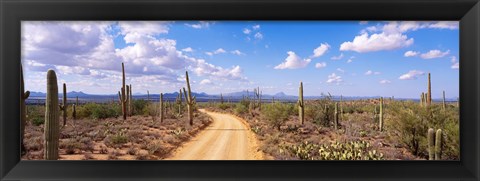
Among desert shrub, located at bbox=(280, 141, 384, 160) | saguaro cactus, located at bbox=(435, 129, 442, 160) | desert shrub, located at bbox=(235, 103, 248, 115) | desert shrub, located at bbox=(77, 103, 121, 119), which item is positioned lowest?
desert shrub, located at bbox=(280, 141, 384, 160)

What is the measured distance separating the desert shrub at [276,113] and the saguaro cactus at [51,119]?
2.60m

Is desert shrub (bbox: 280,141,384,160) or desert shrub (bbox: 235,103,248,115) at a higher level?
desert shrub (bbox: 235,103,248,115)

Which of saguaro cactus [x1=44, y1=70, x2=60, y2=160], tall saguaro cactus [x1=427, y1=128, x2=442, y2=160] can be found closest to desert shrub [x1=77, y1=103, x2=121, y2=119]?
saguaro cactus [x1=44, y1=70, x2=60, y2=160]

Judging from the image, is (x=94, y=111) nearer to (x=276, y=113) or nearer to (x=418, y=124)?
(x=276, y=113)

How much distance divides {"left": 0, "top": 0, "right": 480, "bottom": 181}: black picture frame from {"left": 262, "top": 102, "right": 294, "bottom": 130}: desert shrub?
2.32 metres

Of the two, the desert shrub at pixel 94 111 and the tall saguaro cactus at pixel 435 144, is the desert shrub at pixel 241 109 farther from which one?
the tall saguaro cactus at pixel 435 144

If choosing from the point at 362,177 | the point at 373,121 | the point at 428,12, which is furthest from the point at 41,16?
the point at 373,121

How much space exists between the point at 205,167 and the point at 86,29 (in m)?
1.28

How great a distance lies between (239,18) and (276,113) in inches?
127

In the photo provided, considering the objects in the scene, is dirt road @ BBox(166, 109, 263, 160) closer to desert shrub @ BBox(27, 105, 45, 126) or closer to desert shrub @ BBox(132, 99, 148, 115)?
desert shrub @ BBox(27, 105, 45, 126)

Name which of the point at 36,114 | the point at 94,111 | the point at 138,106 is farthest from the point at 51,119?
the point at 138,106

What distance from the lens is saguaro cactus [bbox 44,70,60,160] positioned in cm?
201

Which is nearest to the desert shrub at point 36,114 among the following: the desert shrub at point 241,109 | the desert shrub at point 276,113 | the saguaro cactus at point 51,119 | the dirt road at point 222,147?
the saguaro cactus at point 51,119

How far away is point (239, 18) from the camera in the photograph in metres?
1.72
